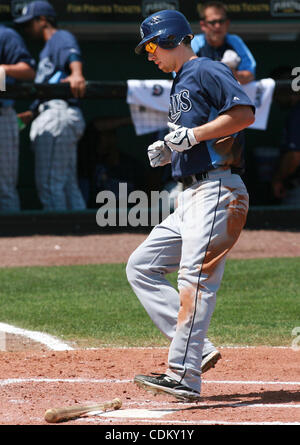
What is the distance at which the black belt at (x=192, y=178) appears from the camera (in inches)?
188

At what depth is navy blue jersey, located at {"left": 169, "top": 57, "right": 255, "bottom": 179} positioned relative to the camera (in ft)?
15.4

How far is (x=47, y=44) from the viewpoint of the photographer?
411 inches

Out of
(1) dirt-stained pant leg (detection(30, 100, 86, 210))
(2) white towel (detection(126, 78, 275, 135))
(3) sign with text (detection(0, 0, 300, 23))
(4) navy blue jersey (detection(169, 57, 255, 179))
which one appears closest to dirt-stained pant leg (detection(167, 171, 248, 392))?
(4) navy blue jersey (detection(169, 57, 255, 179))

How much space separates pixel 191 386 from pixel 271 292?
3.52 meters

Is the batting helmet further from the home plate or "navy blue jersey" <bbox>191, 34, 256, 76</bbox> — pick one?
"navy blue jersey" <bbox>191, 34, 256, 76</bbox>

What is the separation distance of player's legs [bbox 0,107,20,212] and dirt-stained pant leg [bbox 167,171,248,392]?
630 centimetres

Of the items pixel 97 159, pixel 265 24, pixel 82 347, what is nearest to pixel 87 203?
pixel 97 159

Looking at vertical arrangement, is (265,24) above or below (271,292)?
above

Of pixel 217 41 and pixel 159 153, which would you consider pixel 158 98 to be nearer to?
pixel 217 41

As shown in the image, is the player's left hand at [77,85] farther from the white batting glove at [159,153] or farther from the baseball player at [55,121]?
the white batting glove at [159,153]

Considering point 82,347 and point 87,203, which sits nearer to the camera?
point 82,347

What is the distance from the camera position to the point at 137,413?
445cm
